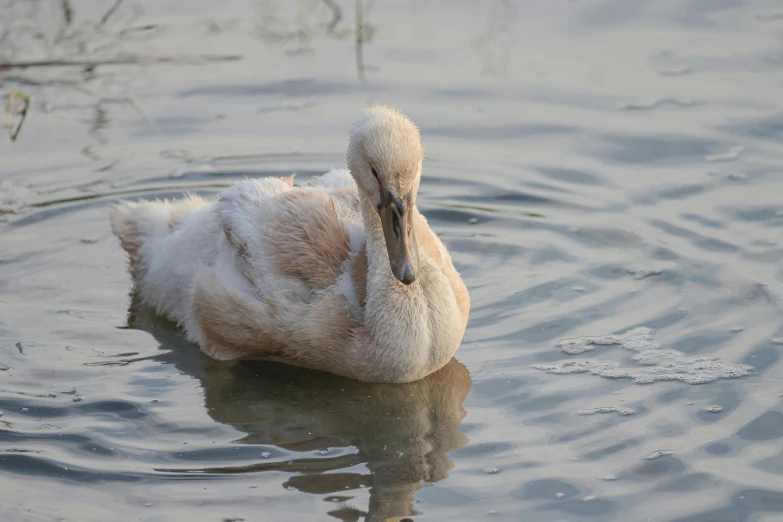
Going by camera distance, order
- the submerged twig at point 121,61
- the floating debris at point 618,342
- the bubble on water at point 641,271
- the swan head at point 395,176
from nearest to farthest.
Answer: the swan head at point 395,176 → the floating debris at point 618,342 → the bubble on water at point 641,271 → the submerged twig at point 121,61

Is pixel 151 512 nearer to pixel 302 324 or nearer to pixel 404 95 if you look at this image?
pixel 302 324

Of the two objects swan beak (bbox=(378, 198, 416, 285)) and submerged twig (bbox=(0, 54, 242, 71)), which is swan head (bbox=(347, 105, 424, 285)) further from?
submerged twig (bbox=(0, 54, 242, 71))

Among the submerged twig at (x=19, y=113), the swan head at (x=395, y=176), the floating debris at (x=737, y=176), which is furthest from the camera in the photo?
the submerged twig at (x=19, y=113)

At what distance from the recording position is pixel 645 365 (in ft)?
20.1

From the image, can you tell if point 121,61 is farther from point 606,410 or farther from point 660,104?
point 606,410

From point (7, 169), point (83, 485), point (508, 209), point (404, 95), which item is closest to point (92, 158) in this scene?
point (7, 169)

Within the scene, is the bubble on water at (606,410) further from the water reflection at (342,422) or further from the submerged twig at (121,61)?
the submerged twig at (121,61)

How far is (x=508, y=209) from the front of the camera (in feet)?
26.3

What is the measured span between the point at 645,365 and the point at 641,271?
1077mm

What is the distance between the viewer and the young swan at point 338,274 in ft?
19.0

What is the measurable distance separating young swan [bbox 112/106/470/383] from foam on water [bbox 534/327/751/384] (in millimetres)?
589

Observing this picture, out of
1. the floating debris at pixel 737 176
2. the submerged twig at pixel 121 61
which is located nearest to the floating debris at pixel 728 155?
the floating debris at pixel 737 176

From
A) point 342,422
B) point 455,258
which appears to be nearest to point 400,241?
point 342,422

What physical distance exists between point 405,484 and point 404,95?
4664mm
